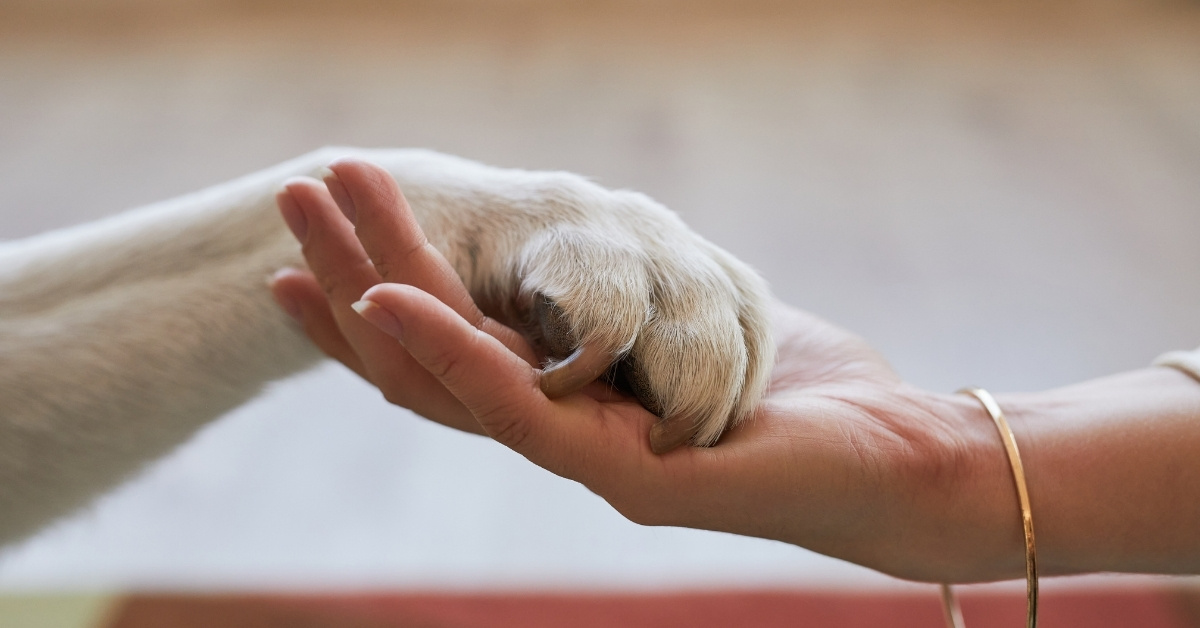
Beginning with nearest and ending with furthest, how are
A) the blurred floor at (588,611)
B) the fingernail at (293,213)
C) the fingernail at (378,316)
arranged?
the fingernail at (378,316), the fingernail at (293,213), the blurred floor at (588,611)

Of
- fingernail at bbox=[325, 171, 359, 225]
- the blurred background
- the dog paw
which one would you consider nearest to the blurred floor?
the blurred background

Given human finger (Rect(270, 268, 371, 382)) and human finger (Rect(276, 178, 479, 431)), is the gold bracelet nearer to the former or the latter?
human finger (Rect(276, 178, 479, 431))

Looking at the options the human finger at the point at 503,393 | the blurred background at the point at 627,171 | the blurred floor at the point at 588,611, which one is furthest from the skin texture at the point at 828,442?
the blurred floor at the point at 588,611

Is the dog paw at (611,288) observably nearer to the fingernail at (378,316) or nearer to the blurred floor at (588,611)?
the fingernail at (378,316)

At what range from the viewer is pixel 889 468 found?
0.74 metres

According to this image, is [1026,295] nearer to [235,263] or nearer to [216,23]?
[235,263]

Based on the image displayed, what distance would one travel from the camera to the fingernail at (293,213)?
2.37 ft

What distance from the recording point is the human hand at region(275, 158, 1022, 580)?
612mm

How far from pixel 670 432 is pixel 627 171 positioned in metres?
1.71

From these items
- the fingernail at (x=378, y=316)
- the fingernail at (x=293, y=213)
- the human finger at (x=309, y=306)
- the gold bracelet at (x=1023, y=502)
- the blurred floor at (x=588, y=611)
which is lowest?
the blurred floor at (x=588, y=611)

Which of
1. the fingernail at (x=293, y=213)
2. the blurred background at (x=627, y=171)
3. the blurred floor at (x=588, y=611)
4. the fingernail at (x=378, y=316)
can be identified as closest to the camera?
the fingernail at (x=378, y=316)

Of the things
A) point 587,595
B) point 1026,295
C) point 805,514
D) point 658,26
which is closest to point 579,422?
point 805,514

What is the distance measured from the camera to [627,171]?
228 centimetres

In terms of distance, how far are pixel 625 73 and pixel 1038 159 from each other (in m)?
1.26
